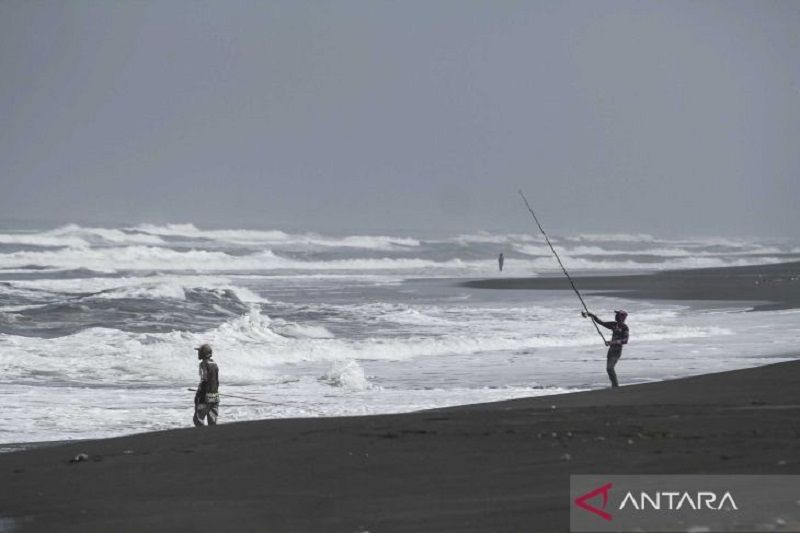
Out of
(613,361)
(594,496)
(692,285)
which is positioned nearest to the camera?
(594,496)

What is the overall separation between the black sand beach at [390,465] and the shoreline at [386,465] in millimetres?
13

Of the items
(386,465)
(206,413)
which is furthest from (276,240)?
(386,465)

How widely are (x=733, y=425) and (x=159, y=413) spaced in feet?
21.7

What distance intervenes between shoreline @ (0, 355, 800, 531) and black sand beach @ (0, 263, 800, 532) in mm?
13

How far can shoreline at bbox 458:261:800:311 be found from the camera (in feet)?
113

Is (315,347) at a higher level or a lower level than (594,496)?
higher

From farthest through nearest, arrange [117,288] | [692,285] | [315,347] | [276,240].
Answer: [276,240] < [692,285] < [117,288] < [315,347]

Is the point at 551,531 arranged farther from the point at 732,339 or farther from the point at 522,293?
the point at 522,293

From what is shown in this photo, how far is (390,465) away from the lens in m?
8.15

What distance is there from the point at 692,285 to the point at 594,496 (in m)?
36.9

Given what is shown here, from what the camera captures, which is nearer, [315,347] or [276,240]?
[315,347]

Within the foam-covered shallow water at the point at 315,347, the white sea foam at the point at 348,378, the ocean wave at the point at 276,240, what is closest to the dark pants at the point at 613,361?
the foam-covered shallow water at the point at 315,347

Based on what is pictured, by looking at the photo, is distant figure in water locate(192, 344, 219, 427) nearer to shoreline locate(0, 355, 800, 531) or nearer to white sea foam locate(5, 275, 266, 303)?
shoreline locate(0, 355, 800, 531)

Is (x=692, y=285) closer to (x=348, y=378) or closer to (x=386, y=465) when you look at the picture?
(x=348, y=378)
